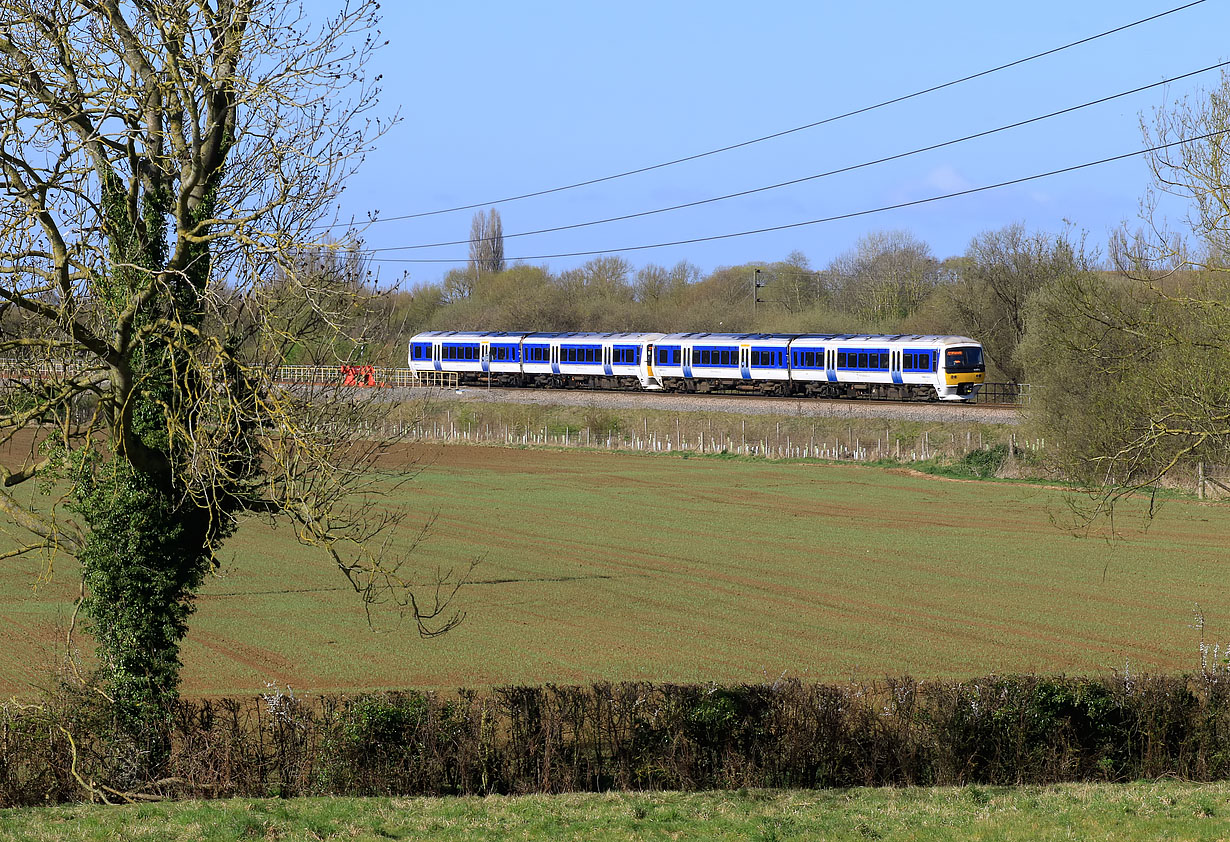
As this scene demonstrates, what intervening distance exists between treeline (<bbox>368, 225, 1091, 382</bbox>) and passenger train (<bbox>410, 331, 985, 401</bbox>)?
8933 millimetres

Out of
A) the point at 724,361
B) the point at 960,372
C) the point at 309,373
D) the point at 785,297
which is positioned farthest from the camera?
the point at 785,297

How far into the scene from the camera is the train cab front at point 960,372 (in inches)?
2250

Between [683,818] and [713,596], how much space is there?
17.1 metres

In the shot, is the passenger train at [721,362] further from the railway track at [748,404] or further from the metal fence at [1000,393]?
the metal fence at [1000,393]

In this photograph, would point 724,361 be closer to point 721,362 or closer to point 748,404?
point 721,362

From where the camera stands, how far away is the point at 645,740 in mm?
12508

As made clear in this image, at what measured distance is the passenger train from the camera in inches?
2281

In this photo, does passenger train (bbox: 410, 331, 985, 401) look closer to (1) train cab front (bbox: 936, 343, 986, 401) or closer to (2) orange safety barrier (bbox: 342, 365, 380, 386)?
(1) train cab front (bbox: 936, 343, 986, 401)

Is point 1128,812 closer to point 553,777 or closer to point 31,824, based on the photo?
point 553,777

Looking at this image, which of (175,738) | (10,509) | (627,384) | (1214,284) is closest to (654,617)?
(1214,284)

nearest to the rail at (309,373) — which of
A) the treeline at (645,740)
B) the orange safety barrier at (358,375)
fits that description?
the orange safety barrier at (358,375)

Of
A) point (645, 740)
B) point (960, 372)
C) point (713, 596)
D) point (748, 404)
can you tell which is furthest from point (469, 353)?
point (645, 740)

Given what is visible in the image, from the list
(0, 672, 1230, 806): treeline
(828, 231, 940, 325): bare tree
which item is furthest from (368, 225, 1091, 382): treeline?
(0, 672, 1230, 806): treeline

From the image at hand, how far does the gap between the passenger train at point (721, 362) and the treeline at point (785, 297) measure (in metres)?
8.93
